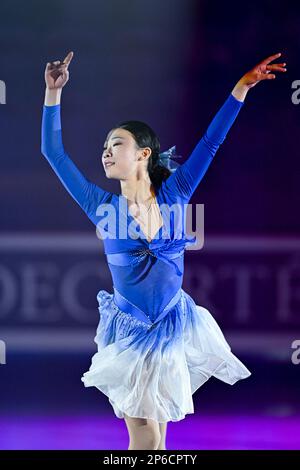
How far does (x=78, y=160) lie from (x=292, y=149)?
101 centimetres

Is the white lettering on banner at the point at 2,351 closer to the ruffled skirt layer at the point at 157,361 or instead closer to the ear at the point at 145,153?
the ruffled skirt layer at the point at 157,361

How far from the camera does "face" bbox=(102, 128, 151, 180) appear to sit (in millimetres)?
2682

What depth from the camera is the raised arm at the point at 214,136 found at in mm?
2660

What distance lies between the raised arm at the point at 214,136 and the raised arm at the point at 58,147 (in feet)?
0.93

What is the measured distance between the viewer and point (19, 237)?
3.29 m

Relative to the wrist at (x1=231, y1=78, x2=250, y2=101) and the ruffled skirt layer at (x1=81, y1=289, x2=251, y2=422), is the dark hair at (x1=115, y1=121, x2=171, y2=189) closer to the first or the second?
the wrist at (x1=231, y1=78, x2=250, y2=101)

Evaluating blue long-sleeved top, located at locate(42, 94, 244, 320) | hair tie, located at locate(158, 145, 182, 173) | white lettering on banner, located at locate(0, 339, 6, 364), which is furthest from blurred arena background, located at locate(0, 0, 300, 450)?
blue long-sleeved top, located at locate(42, 94, 244, 320)

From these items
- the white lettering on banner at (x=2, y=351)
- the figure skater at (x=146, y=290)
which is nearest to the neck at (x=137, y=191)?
the figure skater at (x=146, y=290)

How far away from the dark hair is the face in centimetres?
2

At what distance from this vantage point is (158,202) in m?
2.71

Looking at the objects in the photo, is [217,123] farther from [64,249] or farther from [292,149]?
[64,249]
